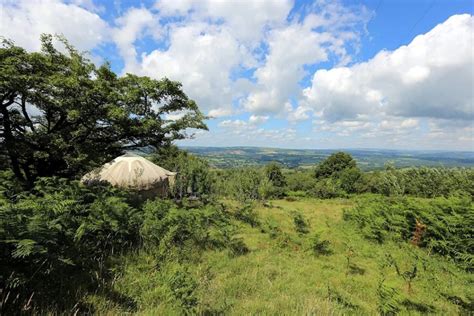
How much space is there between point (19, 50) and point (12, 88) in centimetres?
138

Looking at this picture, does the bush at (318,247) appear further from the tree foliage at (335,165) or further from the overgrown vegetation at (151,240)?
the tree foliage at (335,165)

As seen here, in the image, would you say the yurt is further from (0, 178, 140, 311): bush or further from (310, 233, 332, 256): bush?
(310, 233, 332, 256): bush

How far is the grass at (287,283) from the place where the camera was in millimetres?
3869

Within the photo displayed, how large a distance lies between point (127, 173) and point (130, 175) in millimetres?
184

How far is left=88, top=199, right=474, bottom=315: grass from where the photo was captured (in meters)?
3.87

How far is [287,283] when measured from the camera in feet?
18.4

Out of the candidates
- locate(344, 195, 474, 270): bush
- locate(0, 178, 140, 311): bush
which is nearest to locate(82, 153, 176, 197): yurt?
locate(0, 178, 140, 311): bush

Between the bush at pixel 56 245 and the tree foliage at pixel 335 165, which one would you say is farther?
the tree foliage at pixel 335 165

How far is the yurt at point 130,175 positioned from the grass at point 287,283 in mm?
6351

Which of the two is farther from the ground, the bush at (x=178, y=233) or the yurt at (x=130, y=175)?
the yurt at (x=130, y=175)

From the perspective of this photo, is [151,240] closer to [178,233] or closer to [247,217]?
[178,233]

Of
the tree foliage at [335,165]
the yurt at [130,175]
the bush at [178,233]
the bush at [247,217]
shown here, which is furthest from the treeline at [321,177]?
the bush at [178,233]

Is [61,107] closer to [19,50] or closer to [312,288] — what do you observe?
[19,50]

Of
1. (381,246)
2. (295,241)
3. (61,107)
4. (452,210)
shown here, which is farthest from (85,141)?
(452,210)
